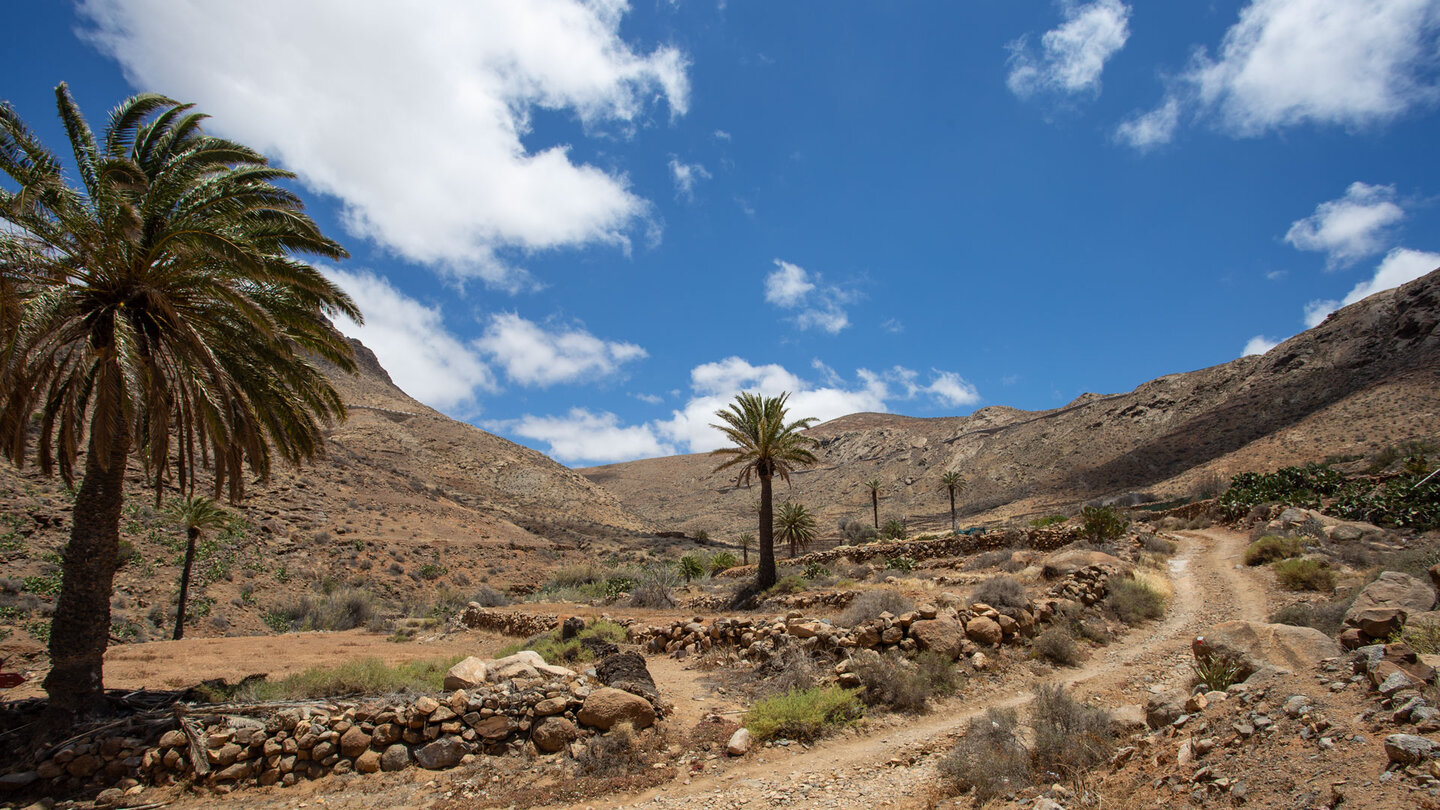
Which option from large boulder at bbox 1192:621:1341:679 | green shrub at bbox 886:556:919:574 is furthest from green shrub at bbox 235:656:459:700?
green shrub at bbox 886:556:919:574

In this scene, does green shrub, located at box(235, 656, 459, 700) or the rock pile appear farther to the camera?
green shrub, located at box(235, 656, 459, 700)

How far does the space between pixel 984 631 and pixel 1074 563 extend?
25.7 feet

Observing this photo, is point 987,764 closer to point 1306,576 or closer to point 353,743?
point 353,743

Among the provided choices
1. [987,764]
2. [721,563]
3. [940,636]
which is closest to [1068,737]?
[987,764]

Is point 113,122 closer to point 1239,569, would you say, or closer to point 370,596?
point 370,596

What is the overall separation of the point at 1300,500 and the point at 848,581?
2211 cm

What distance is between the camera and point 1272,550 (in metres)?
18.4

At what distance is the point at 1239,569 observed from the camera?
1834 centimetres

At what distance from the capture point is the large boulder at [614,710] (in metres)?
8.39

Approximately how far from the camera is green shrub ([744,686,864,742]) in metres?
8.30

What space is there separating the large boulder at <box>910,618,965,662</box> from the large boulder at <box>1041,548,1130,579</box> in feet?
21.7

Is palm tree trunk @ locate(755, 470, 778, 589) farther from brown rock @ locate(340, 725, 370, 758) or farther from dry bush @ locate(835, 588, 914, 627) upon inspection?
brown rock @ locate(340, 725, 370, 758)

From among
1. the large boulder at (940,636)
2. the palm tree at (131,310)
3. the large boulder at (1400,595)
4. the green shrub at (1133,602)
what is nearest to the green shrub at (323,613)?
the palm tree at (131,310)

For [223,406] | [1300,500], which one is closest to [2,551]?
[223,406]
